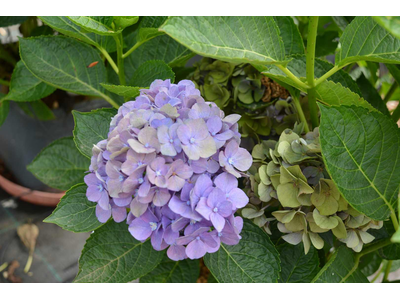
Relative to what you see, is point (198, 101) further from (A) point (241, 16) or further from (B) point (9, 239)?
(B) point (9, 239)

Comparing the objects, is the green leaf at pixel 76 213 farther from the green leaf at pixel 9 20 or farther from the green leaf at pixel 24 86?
the green leaf at pixel 9 20

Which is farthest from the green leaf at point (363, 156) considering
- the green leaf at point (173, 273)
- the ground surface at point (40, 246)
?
the ground surface at point (40, 246)

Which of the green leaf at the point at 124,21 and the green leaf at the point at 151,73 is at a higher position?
the green leaf at the point at 124,21

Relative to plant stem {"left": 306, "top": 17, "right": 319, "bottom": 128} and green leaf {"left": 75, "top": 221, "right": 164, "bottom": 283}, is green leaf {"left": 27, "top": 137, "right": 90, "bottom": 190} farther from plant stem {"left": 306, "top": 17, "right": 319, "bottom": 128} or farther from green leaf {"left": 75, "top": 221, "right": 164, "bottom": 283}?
plant stem {"left": 306, "top": 17, "right": 319, "bottom": 128}

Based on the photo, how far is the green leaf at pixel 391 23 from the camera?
0.33 m

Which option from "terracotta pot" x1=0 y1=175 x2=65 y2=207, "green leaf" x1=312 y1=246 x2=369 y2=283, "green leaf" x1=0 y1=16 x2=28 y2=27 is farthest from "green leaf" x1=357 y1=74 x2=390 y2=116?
"terracotta pot" x1=0 y1=175 x2=65 y2=207

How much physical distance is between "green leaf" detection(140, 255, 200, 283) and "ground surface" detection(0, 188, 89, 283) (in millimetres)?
596

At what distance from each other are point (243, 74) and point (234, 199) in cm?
26

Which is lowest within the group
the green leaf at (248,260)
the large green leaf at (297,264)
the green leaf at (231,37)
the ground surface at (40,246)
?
the ground surface at (40,246)

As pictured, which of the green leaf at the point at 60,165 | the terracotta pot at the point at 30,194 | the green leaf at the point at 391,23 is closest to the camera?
the green leaf at the point at 391,23

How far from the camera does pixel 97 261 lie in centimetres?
56

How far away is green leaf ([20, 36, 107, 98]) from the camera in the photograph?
65 cm

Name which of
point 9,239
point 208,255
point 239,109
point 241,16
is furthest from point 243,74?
point 9,239

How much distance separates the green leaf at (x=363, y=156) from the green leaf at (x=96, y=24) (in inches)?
12.2
